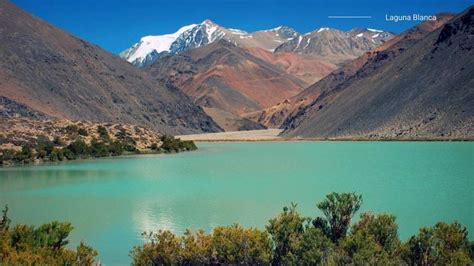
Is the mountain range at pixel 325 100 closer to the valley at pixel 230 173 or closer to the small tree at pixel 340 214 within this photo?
the valley at pixel 230 173

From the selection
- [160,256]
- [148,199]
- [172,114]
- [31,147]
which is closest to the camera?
[160,256]

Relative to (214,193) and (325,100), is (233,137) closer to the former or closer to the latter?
(325,100)

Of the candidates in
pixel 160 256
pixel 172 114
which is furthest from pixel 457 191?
pixel 172 114

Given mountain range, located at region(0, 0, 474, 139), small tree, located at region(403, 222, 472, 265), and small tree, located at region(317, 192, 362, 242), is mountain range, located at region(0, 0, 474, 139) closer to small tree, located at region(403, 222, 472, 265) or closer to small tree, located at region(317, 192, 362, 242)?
small tree, located at region(317, 192, 362, 242)

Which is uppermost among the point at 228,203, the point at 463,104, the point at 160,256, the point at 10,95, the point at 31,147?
the point at 10,95

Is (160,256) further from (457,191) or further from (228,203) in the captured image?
(457,191)

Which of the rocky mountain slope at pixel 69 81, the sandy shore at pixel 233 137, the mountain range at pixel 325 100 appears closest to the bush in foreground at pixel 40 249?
the mountain range at pixel 325 100

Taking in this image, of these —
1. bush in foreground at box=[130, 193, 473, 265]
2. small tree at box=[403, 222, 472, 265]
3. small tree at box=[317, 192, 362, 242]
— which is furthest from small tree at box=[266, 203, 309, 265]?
small tree at box=[403, 222, 472, 265]
